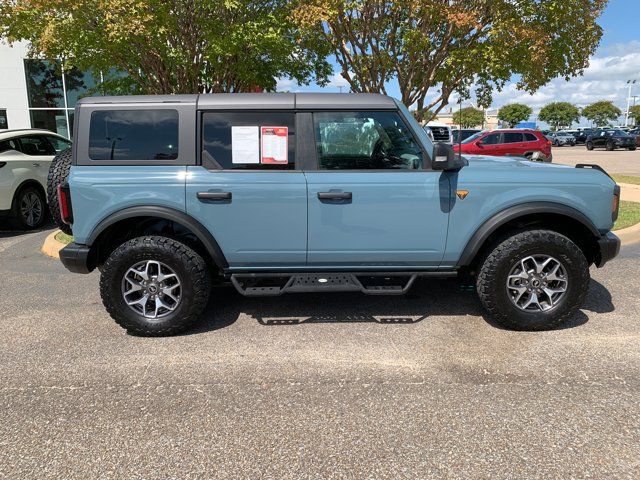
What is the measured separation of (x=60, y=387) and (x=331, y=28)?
735cm

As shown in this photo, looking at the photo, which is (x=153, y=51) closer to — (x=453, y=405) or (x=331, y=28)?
(x=331, y=28)

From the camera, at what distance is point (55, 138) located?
8.99m

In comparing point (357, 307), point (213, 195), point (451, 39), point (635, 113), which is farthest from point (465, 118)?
point (635, 113)

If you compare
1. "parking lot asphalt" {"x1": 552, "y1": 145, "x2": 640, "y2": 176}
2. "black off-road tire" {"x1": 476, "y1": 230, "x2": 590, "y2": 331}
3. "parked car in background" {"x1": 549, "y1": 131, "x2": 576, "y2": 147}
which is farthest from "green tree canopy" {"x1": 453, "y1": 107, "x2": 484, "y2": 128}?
"parked car in background" {"x1": 549, "y1": 131, "x2": 576, "y2": 147}

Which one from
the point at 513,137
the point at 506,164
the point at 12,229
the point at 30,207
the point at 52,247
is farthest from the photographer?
the point at 513,137

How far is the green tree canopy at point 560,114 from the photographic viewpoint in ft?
310

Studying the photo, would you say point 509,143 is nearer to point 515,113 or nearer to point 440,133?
point 440,133

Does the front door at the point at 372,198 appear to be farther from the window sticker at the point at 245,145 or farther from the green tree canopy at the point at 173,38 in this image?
the green tree canopy at the point at 173,38

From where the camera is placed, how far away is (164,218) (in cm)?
369

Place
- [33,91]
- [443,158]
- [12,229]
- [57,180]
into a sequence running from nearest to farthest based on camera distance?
[443,158], [57,180], [12,229], [33,91]

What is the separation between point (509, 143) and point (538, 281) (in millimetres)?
16714

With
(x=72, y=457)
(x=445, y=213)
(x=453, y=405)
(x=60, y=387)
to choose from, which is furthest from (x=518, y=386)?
(x=60, y=387)

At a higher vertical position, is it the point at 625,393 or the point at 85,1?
the point at 85,1

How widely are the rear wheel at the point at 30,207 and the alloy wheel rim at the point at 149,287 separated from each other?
17.5ft
